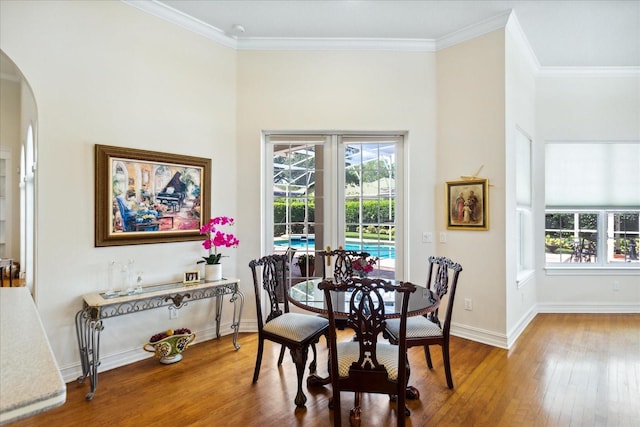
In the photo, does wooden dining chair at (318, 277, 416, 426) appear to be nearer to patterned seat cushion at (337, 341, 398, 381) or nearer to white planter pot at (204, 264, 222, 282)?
patterned seat cushion at (337, 341, 398, 381)

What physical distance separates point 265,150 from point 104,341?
2520mm

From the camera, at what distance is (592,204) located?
4.70m

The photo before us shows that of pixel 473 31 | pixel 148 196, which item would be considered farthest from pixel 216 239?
pixel 473 31

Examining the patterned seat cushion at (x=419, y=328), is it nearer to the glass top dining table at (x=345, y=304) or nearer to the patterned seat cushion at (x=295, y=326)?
the glass top dining table at (x=345, y=304)

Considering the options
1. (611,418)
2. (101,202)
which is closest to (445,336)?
(611,418)

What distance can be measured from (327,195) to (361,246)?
75 cm

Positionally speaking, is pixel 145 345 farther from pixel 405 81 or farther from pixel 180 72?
pixel 405 81

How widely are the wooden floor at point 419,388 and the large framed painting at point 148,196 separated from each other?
119 centimetres

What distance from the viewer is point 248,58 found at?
3.93m

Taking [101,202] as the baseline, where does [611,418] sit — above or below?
below

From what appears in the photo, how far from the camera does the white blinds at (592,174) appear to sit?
4.63m

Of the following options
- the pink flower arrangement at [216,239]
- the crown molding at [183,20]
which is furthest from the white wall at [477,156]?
the crown molding at [183,20]

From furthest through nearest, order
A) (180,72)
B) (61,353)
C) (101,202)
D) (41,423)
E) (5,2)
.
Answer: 1. (180,72)
2. (101,202)
3. (61,353)
4. (5,2)
5. (41,423)

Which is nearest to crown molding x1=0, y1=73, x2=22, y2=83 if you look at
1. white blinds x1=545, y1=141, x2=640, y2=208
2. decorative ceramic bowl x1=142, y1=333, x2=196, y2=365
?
decorative ceramic bowl x1=142, y1=333, x2=196, y2=365
